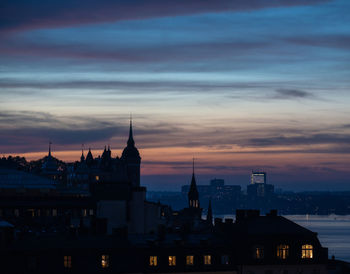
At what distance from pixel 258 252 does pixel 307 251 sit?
5.37 m

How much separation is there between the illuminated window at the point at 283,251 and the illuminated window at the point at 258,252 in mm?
1717

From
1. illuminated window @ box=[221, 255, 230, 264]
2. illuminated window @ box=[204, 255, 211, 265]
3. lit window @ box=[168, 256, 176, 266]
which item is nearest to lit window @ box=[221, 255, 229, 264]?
illuminated window @ box=[221, 255, 230, 264]

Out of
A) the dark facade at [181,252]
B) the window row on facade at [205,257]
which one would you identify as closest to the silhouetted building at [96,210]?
the dark facade at [181,252]

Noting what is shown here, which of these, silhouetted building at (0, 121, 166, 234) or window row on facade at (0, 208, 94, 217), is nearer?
silhouetted building at (0, 121, 166, 234)

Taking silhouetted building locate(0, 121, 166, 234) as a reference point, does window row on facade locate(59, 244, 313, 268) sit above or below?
below

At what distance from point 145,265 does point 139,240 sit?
6.13 m

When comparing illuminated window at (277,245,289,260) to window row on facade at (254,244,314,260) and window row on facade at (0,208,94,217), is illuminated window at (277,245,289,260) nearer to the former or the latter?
window row on facade at (254,244,314,260)

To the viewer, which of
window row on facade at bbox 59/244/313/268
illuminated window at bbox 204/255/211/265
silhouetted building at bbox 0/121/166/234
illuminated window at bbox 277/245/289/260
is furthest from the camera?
silhouetted building at bbox 0/121/166/234

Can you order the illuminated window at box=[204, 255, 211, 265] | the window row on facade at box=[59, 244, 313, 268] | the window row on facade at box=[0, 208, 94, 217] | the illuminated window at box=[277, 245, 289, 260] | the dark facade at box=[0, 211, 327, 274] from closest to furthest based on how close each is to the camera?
the dark facade at box=[0, 211, 327, 274]
the window row on facade at box=[59, 244, 313, 268]
the illuminated window at box=[204, 255, 211, 265]
the illuminated window at box=[277, 245, 289, 260]
the window row on facade at box=[0, 208, 94, 217]

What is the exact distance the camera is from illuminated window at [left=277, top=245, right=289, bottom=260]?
88062 mm

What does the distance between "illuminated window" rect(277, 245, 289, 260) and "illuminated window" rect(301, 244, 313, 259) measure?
1.71 meters

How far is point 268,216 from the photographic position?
93.4m

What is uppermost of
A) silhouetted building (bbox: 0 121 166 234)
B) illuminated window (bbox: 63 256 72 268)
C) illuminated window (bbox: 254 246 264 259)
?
silhouetted building (bbox: 0 121 166 234)

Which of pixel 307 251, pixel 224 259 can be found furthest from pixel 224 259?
pixel 307 251
